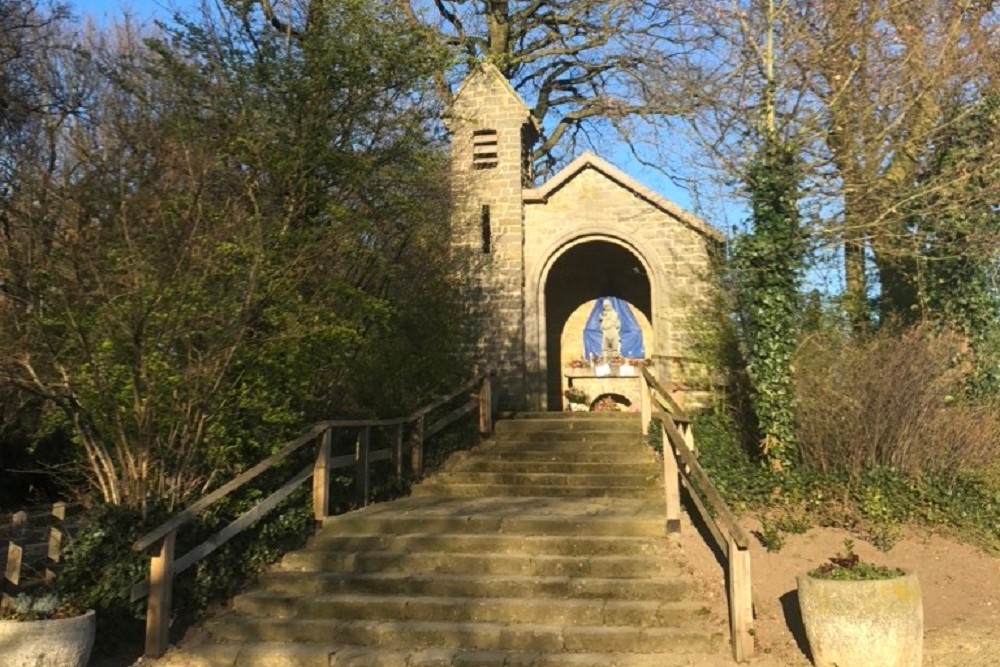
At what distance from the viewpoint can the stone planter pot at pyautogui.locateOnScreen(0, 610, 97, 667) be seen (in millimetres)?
5031

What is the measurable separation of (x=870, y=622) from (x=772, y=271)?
17.4 feet

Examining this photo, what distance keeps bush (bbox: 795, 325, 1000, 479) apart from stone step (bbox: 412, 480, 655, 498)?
6.62 ft

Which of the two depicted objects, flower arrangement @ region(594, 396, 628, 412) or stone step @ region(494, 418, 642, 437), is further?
flower arrangement @ region(594, 396, 628, 412)

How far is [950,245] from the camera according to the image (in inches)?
405

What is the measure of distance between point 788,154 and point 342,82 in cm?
528

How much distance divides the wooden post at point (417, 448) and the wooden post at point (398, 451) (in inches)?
10.9

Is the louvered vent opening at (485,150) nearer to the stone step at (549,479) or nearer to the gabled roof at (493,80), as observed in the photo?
the gabled roof at (493,80)

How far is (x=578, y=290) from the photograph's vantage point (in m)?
18.3

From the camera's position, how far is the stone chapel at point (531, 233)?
1370cm

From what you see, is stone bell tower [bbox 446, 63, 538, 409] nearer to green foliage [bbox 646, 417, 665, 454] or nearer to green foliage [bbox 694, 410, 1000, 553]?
green foliage [bbox 646, 417, 665, 454]

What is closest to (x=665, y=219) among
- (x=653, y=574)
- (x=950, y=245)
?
(x=950, y=245)

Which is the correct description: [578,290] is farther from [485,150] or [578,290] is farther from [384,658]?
[384,658]

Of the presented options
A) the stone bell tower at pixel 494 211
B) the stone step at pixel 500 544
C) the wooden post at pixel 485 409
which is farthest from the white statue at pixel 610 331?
the stone step at pixel 500 544

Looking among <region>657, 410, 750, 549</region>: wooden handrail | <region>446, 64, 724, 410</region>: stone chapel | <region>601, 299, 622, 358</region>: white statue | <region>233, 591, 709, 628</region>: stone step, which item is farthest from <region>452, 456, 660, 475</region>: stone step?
<region>601, 299, 622, 358</region>: white statue
